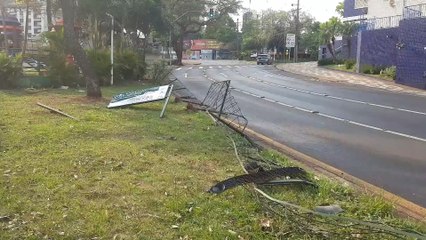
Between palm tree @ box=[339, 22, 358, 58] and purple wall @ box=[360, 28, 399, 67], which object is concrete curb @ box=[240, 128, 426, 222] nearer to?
purple wall @ box=[360, 28, 399, 67]

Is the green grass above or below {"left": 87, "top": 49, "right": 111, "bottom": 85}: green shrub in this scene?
below

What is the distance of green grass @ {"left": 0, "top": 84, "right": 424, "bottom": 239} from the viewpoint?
436 centimetres

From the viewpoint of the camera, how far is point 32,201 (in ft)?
16.4

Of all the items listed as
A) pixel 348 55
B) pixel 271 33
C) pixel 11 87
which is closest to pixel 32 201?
pixel 11 87

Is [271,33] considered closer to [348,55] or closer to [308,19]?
[308,19]

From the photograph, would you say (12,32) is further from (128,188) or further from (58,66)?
(128,188)

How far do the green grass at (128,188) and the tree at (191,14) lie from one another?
170 feet

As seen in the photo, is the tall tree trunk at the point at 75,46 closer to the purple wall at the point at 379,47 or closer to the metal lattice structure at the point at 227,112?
the metal lattice structure at the point at 227,112

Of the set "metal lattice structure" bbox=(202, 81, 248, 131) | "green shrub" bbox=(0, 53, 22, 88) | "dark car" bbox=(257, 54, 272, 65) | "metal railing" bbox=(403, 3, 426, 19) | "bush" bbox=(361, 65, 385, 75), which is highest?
"metal railing" bbox=(403, 3, 426, 19)

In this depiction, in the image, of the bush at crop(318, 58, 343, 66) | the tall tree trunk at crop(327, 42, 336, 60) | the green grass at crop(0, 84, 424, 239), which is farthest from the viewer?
the tall tree trunk at crop(327, 42, 336, 60)

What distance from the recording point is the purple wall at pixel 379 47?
111ft

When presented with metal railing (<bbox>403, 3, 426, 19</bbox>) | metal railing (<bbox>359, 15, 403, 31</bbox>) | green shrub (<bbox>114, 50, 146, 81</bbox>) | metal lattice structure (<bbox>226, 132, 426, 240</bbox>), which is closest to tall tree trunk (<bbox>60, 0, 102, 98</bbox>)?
green shrub (<bbox>114, 50, 146, 81</bbox>)

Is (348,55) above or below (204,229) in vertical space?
above

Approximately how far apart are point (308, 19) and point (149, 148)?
86.1 metres
